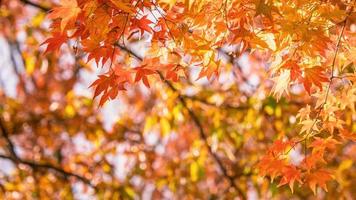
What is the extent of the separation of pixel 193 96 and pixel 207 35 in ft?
8.84

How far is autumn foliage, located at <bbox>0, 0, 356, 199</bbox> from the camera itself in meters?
1.87

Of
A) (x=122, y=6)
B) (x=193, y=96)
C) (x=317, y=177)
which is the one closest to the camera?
(x=122, y=6)

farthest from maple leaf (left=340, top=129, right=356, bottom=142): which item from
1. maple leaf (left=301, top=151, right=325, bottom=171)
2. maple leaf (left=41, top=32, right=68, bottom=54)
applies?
maple leaf (left=41, top=32, right=68, bottom=54)

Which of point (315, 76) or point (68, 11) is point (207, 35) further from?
point (68, 11)

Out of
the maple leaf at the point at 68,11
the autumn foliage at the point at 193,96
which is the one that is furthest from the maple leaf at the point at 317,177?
the maple leaf at the point at 68,11

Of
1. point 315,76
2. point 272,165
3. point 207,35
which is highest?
point 207,35

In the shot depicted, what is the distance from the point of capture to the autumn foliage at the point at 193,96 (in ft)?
6.14

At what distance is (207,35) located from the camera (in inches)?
77.6

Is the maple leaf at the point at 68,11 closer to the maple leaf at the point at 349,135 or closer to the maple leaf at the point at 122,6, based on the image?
the maple leaf at the point at 122,6

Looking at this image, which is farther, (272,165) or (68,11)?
(272,165)

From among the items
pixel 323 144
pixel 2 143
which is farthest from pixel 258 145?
pixel 323 144

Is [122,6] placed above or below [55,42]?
below

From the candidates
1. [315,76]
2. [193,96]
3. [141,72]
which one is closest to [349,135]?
[315,76]

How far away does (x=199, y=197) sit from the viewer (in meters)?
7.40
